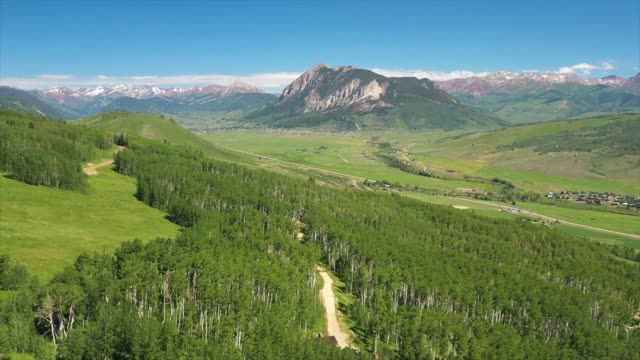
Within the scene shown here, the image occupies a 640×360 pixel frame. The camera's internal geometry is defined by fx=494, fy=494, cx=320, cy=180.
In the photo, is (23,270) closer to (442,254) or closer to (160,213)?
(160,213)

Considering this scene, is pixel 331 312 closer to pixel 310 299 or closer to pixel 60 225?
pixel 310 299

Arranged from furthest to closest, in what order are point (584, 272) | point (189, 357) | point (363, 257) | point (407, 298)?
point (584, 272) < point (363, 257) < point (407, 298) < point (189, 357)

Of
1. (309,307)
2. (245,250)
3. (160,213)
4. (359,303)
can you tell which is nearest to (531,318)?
(359,303)

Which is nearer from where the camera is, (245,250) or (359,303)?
(359,303)

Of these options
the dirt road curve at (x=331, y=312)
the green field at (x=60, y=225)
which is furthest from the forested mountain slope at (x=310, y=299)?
the green field at (x=60, y=225)

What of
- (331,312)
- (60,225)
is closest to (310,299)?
(331,312)

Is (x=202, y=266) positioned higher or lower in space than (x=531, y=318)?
higher
